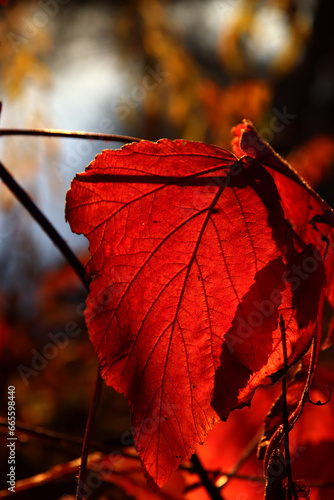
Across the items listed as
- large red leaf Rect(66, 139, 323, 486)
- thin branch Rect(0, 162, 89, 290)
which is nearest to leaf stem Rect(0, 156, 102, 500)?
thin branch Rect(0, 162, 89, 290)

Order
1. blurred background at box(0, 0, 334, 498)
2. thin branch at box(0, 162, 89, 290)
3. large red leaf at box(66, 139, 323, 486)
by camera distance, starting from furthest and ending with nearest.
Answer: blurred background at box(0, 0, 334, 498) → thin branch at box(0, 162, 89, 290) → large red leaf at box(66, 139, 323, 486)

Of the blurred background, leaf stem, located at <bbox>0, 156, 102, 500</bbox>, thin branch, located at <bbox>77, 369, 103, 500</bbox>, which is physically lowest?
thin branch, located at <bbox>77, 369, 103, 500</bbox>

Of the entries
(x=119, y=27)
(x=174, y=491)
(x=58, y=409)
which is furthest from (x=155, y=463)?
(x=119, y=27)

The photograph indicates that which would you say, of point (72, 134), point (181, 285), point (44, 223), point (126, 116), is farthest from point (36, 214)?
point (126, 116)

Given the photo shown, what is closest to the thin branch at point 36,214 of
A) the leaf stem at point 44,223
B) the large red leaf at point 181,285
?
the leaf stem at point 44,223

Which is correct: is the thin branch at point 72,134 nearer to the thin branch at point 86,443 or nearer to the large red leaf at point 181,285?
the large red leaf at point 181,285

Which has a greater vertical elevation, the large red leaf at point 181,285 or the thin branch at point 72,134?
the thin branch at point 72,134

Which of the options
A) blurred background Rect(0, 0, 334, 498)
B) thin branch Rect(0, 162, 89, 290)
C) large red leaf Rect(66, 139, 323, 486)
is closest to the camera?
large red leaf Rect(66, 139, 323, 486)

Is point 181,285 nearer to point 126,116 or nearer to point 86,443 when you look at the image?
point 86,443

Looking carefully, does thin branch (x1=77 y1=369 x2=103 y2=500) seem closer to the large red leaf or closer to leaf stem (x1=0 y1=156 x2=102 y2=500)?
leaf stem (x1=0 y1=156 x2=102 y2=500)
